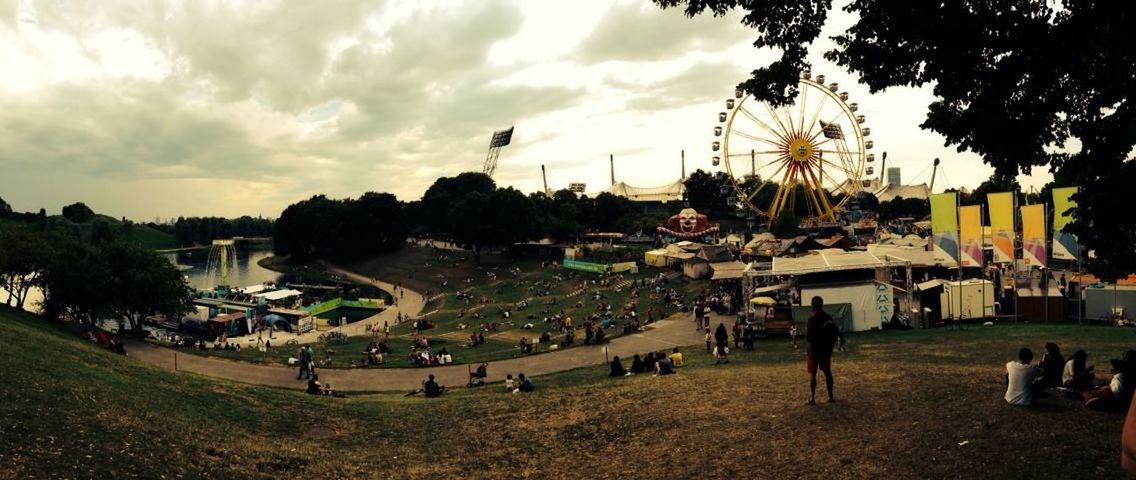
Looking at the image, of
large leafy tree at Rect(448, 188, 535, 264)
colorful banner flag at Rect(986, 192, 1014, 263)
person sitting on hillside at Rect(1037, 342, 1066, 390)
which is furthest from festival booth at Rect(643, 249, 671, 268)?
person sitting on hillside at Rect(1037, 342, 1066, 390)

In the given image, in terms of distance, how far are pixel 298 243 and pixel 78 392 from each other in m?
116

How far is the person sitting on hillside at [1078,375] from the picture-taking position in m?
10.5

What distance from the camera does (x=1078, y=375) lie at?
10617 millimetres

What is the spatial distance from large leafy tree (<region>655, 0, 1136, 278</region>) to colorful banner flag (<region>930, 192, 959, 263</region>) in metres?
16.2

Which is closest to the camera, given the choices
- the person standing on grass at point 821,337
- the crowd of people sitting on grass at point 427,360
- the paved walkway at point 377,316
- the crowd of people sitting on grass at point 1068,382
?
the crowd of people sitting on grass at point 1068,382

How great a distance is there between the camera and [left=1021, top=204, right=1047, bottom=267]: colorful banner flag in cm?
2430

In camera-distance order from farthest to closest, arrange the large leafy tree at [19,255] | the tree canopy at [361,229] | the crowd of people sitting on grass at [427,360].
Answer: the tree canopy at [361,229] < the large leafy tree at [19,255] < the crowd of people sitting on grass at [427,360]

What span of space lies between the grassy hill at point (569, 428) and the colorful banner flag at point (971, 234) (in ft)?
29.9

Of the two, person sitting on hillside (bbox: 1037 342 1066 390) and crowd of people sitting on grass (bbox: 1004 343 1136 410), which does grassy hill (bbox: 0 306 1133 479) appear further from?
person sitting on hillside (bbox: 1037 342 1066 390)

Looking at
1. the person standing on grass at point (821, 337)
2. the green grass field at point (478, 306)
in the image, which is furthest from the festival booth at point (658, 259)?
the person standing on grass at point (821, 337)

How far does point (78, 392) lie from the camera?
11.4 metres

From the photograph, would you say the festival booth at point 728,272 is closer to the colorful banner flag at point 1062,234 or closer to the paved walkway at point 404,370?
the paved walkway at point 404,370

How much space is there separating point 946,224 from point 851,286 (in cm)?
506

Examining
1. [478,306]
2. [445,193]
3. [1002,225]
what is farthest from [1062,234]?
[445,193]
